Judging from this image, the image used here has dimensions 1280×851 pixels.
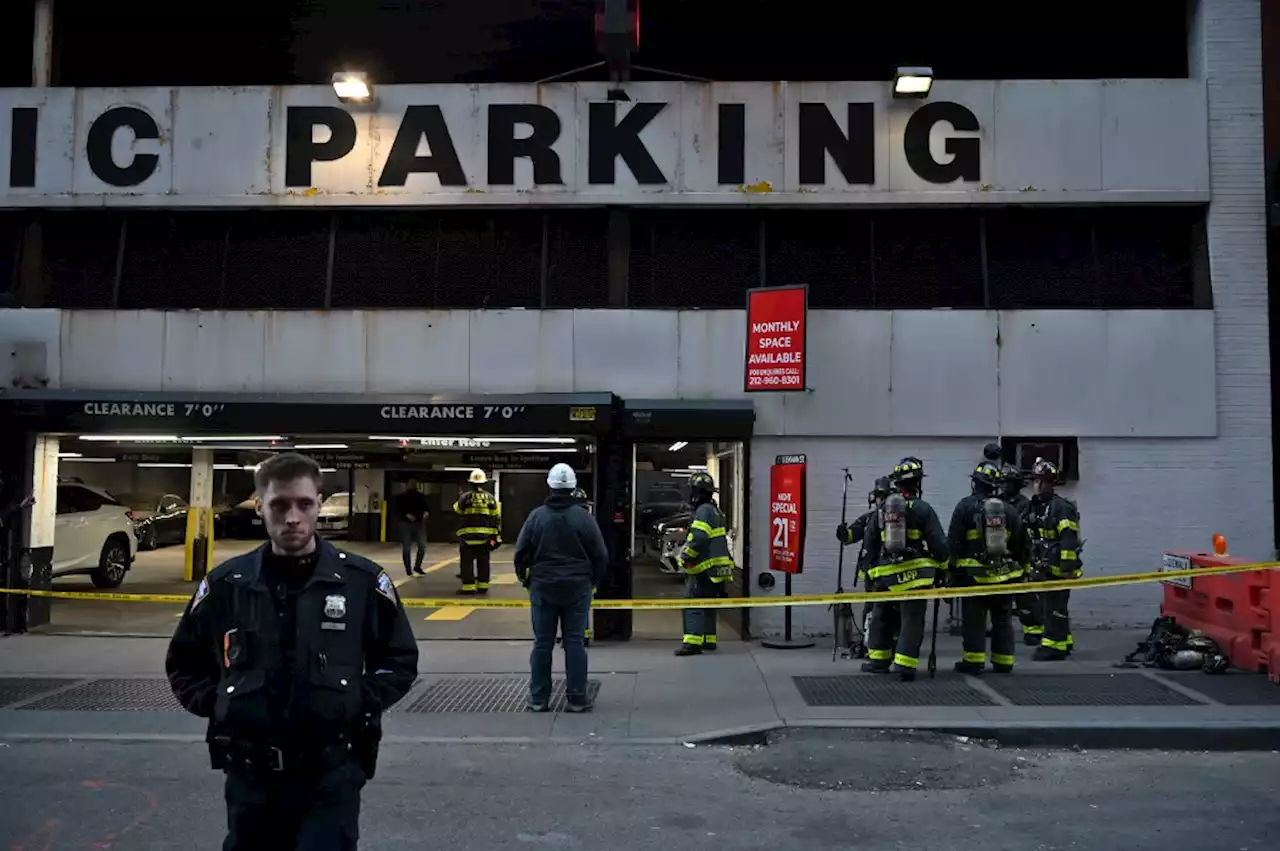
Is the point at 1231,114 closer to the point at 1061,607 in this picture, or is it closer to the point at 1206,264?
the point at 1206,264

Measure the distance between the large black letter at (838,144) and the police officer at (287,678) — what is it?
10124 mm

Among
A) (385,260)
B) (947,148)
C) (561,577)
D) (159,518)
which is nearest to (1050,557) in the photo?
(947,148)

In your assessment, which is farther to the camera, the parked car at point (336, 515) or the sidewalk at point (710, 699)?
the parked car at point (336, 515)

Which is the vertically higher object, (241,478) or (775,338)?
(775,338)

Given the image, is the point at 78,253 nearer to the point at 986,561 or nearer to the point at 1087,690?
the point at 986,561

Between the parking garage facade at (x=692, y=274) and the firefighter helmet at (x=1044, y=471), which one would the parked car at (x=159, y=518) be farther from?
the firefighter helmet at (x=1044, y=471)

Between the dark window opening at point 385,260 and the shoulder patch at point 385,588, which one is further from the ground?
the dark window opening at point 385,260

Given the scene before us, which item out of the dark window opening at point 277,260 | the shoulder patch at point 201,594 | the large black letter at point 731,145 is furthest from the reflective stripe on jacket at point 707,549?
the shoulder patch at point 201,594

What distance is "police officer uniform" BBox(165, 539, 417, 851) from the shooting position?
3.30 m

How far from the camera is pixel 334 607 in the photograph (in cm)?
343

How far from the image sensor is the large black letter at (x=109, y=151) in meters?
13.1

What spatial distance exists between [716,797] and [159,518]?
20.5 metres

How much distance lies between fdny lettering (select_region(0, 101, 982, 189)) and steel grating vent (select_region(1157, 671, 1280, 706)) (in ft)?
19.3

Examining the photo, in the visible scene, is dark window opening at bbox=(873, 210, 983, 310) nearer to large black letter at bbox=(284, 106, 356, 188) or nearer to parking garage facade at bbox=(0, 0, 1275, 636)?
parking garage facade at bbox=(0, 0, 1275, 636)
